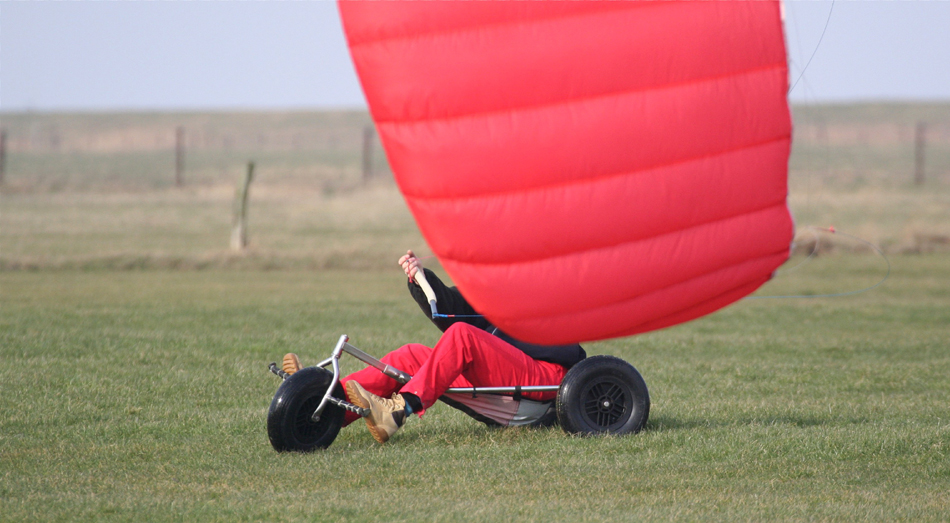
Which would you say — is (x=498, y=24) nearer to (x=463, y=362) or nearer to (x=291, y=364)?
(x=463, y=362)

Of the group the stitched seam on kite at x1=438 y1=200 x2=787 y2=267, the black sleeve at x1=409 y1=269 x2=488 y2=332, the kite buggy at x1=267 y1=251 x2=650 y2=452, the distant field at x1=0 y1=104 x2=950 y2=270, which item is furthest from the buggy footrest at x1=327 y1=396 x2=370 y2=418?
the distant field at x1=0 y1=104 x2=950 y2=270

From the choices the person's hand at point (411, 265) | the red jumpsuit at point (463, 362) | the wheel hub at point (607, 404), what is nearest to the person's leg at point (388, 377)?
the red jumpsuit at point (463, 362)

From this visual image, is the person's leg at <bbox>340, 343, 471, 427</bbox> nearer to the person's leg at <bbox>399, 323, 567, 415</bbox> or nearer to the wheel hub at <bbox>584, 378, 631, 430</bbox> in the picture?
the person's leg at <bbox>399, 323, 567, 415</bbox>

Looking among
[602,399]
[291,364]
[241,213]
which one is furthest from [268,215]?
[602,399]

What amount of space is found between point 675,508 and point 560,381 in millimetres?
1604

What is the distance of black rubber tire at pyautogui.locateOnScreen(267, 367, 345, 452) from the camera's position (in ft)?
19.7

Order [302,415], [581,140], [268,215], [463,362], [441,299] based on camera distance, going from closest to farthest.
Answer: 1. [581,140]
2. [302,415]
3. [463,362]
4. [441,299]
5. [268,215]

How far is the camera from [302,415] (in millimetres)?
6148

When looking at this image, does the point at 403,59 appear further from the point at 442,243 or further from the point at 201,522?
the point at 201,522

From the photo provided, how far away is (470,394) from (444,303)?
57 cm

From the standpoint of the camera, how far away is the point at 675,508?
5184 millimetres

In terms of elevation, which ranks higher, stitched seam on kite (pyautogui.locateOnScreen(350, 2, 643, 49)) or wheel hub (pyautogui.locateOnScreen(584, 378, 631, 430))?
stitched seam on kite (pyautogui.locateOnScreen(350, 2, 643, 49))

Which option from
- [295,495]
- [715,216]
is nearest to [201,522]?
[295,495]

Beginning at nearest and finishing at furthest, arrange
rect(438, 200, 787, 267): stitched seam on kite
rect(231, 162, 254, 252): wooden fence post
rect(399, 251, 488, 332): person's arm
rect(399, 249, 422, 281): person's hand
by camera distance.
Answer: rect(438, 200, 787, 267): stitched seam on kite < rect(399, 249, 422, 281): person's hand < rect(399, 251, 488, 332): person's arm < rect(231, 162, 254, 252): wooden fence post
